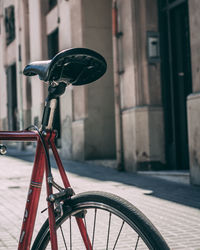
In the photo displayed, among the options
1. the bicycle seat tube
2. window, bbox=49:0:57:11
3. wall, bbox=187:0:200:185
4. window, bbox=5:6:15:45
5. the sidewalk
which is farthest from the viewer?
window, bbox=5:6:15:45

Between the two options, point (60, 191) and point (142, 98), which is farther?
point (142, 98)

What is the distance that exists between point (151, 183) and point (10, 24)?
17508 millimetres

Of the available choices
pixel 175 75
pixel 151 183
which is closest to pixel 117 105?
pixel 175 75

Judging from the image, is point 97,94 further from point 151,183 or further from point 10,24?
point 10,24

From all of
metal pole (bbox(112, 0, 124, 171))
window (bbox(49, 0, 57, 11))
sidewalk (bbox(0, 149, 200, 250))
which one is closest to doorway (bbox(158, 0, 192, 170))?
sidewalk (bbox(0, 149, 200, 250))

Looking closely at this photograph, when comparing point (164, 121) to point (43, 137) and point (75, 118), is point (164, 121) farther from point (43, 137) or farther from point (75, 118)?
point (43, 137)

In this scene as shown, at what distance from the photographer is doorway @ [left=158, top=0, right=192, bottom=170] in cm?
1056

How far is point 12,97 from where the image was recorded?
81.1 ft

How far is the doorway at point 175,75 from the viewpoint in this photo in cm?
1056

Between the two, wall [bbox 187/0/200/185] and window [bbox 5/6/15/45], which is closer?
wall [bbox 187/0/200/185]

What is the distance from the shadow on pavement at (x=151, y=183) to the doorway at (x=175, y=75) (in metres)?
0.95

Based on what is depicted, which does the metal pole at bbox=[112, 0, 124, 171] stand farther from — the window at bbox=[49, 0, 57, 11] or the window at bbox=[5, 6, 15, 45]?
the window at bbox=[5, 6, 15, 45]

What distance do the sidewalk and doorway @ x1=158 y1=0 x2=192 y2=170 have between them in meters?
0.89

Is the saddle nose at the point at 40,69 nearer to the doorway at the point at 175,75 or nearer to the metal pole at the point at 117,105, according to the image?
the doorway at the point at 175,75
